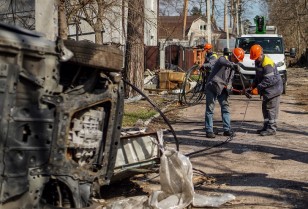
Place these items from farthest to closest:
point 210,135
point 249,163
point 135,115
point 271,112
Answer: point 135,115
point 271,112
point 210,135
point 249,163

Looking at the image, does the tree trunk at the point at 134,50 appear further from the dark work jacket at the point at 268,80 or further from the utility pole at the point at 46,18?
the utility pole at the point at 46,18

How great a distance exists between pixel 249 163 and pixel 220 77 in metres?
2.53

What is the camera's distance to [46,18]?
281 inches

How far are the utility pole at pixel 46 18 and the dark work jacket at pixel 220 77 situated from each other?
394cm

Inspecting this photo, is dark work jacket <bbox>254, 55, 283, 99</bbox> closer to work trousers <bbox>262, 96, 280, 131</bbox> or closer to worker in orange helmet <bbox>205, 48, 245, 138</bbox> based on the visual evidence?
work trousers <bbox>262, 96, 280, 131</bbox>

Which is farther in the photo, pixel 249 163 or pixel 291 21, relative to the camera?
pixel 291 21

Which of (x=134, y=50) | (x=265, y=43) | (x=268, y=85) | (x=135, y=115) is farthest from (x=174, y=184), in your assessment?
(x=265, y=43)

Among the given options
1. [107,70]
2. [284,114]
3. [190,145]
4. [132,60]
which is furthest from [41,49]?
[132,60]

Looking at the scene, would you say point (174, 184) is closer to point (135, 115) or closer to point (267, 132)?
point (267, 132)

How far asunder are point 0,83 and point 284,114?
36.9ft

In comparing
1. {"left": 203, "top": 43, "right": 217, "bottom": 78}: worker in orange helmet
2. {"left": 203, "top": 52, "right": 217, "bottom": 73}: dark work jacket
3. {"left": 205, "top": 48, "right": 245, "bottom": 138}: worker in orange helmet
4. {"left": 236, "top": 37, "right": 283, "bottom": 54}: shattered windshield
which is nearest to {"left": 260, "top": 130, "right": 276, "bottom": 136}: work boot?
{"left": 205, "top": 48, "right": 245, "bottom": 138}: worker in orange helmet

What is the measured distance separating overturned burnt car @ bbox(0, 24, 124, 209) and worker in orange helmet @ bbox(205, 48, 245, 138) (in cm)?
523

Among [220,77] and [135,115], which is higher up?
[220,77]

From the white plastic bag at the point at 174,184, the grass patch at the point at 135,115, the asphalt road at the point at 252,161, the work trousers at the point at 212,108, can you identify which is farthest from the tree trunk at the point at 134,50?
the white plastic bag at the point at 174,184
